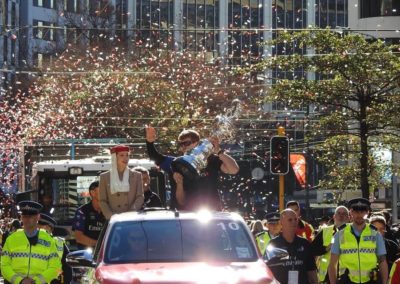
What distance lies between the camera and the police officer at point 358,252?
14352 mm

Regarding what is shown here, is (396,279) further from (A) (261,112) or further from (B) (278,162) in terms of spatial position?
(A) (261,112)

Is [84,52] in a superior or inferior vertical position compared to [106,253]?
superior

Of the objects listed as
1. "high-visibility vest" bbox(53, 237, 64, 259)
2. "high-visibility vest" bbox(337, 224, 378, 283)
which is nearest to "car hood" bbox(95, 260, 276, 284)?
"high-visibility vest" bbox(53, 237, 64, 259)

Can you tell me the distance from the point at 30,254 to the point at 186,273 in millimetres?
2646

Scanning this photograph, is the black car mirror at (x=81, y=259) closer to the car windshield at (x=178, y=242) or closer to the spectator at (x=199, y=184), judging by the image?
the car windshield at (x=178, y=242)

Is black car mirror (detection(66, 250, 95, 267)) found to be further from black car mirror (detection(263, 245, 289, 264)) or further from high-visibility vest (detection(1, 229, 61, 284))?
black car mirror (detection(263, 245, 289, 264))

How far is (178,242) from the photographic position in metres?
12.3

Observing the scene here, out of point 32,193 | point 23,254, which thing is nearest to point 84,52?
point 32,193

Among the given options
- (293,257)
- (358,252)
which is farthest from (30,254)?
(358,252)

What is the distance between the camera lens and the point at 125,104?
5322 cm

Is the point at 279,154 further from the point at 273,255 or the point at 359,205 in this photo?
the point at 273,255

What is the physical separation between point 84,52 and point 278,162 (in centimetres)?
3800

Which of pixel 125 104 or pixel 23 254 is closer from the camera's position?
A: pixel 23 254

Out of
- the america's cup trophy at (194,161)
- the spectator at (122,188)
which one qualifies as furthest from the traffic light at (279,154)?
the spectator at (122,188)
